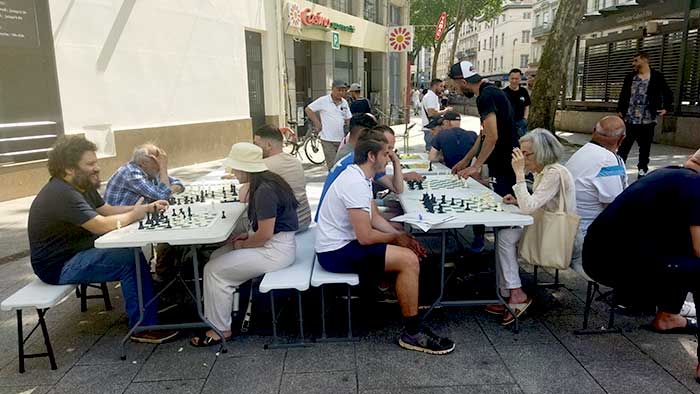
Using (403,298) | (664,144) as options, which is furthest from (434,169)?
(664,144)

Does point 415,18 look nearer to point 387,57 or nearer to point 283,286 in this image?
point 387,57

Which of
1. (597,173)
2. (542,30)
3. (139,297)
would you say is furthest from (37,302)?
(542,30)

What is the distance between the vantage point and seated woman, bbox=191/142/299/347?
3502mm

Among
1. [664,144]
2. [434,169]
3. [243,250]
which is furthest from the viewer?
[664,144]

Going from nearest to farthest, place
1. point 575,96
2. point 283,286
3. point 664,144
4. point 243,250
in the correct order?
point 283,286 → point 243,250 → point 664,144 → point 575,96

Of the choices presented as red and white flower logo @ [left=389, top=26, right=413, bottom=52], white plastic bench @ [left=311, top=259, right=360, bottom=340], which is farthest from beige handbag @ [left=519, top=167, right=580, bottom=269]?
red and white flower logo @ [left=389, top=26, right=413, bottom=52]

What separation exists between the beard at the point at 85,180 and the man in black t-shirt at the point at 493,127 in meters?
3.24

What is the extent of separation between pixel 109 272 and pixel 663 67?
571 inches

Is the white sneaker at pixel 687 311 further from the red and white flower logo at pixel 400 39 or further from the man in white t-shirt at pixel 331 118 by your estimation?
the red and white flower logo at pixel 400 39

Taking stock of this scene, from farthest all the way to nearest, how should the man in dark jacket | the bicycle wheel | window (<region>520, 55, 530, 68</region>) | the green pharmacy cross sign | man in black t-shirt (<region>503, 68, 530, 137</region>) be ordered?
window (<region>520, 55, 530, 68</region>)
the green pharmacy cross sign
the bicycle wheel
man in black t-shirt (<region>503, 68, 530, 137</region>)
the man in dark jacket

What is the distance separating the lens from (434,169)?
6.04 meters

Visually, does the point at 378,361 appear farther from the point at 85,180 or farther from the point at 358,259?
the point at 85,180

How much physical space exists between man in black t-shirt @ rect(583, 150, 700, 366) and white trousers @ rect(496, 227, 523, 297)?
22.6 inches

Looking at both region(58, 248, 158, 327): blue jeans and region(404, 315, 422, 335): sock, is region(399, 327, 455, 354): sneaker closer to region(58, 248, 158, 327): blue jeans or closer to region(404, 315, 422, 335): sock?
region(404, 315, 422, 335): sock
